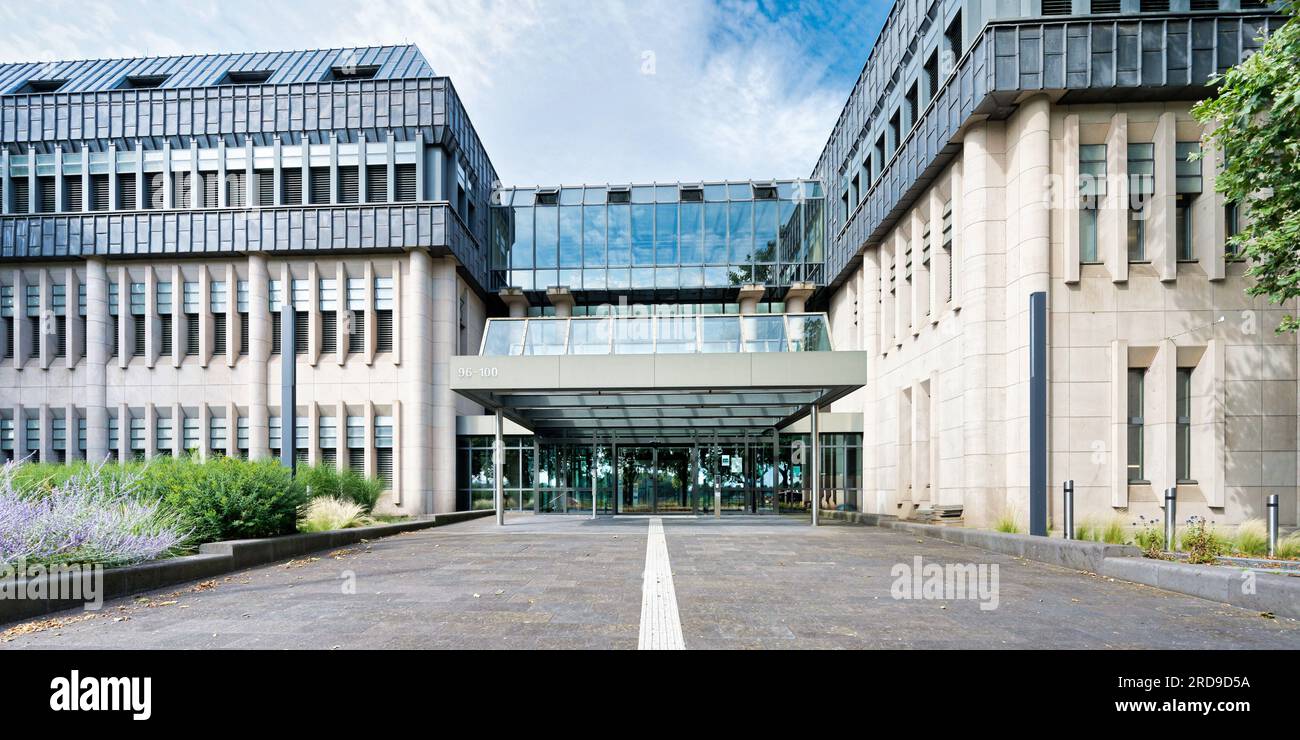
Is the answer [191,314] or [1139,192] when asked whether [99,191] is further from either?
[1139,192]

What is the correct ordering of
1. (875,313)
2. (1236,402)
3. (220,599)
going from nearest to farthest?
(220,599)
(1236,402)
(875,313)

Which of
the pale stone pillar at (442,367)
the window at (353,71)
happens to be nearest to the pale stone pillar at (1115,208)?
the pale stone pillar at (442,367)

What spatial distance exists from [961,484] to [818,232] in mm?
17816

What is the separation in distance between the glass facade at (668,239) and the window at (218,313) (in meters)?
11.0

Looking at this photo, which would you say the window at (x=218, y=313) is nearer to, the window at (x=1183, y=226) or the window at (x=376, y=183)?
the window at (x=376, y=183)

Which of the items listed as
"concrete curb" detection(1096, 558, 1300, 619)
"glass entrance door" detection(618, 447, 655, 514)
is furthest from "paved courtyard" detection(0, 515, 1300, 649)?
"glass entrance door" detection(618, 447, 655, 514)

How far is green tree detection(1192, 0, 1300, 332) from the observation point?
11.6 m

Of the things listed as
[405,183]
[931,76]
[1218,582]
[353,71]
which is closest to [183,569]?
[1218,582]

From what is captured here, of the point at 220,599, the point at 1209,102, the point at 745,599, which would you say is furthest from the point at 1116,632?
the point at 1209,102

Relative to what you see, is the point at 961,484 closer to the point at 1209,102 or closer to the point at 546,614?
the point at 1209,102

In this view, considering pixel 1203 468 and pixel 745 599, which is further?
pixel 1203 468

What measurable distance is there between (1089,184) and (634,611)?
16102 mm

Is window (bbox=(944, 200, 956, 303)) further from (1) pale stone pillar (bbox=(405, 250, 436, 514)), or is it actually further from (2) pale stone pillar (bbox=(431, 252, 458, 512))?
(1) pale stone pillar (bbox=(405, 250, 436, 514))

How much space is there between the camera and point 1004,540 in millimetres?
14391
